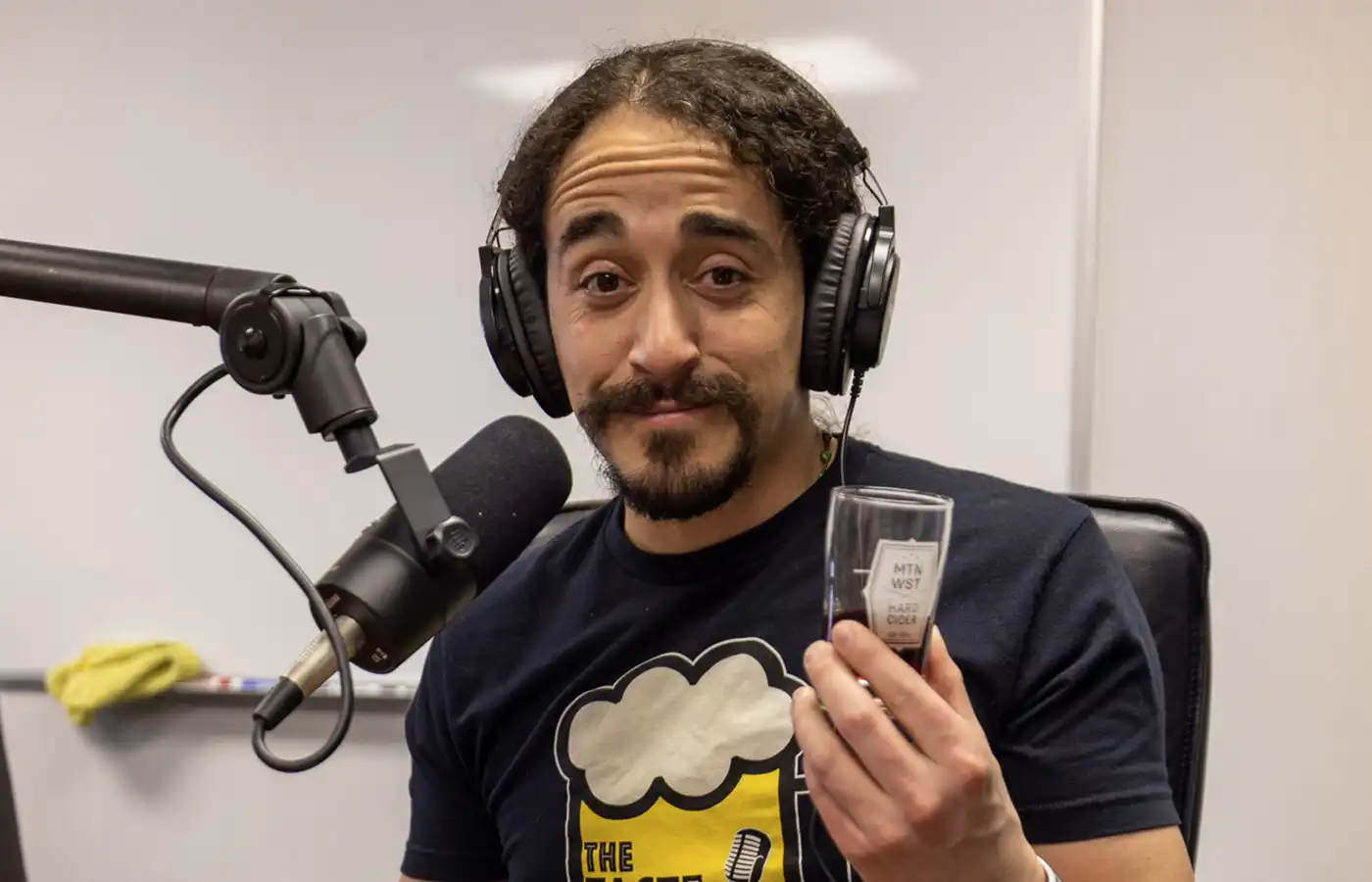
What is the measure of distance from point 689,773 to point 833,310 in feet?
1.46

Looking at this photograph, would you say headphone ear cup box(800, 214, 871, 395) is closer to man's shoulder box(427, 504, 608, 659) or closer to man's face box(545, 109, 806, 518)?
man's face box(545, 109, 806, 518)

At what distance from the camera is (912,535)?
0.57m

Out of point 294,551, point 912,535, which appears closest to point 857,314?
point 912,535

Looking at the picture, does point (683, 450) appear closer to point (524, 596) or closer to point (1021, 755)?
point (524, 596)

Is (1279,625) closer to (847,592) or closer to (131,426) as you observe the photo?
(847,592)

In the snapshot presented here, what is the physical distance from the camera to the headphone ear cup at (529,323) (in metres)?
0.94

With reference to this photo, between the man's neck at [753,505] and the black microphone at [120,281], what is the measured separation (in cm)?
55

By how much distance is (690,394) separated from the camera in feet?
2.88

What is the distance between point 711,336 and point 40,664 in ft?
4.61

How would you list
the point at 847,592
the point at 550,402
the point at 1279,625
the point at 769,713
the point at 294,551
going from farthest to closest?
the point at 294,551
the point at 1279,625
the point at 550,402
the point at 769,713
the point at 847,592

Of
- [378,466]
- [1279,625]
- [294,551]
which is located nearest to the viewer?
[378,466]

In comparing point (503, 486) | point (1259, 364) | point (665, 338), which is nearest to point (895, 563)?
point (503, 486)

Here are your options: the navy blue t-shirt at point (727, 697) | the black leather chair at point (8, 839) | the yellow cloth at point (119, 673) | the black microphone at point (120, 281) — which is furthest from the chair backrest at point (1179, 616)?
the yellow cloth at point (119, 673)

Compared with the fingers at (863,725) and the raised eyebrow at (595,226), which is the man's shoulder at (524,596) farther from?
the fingers at (863,725)
